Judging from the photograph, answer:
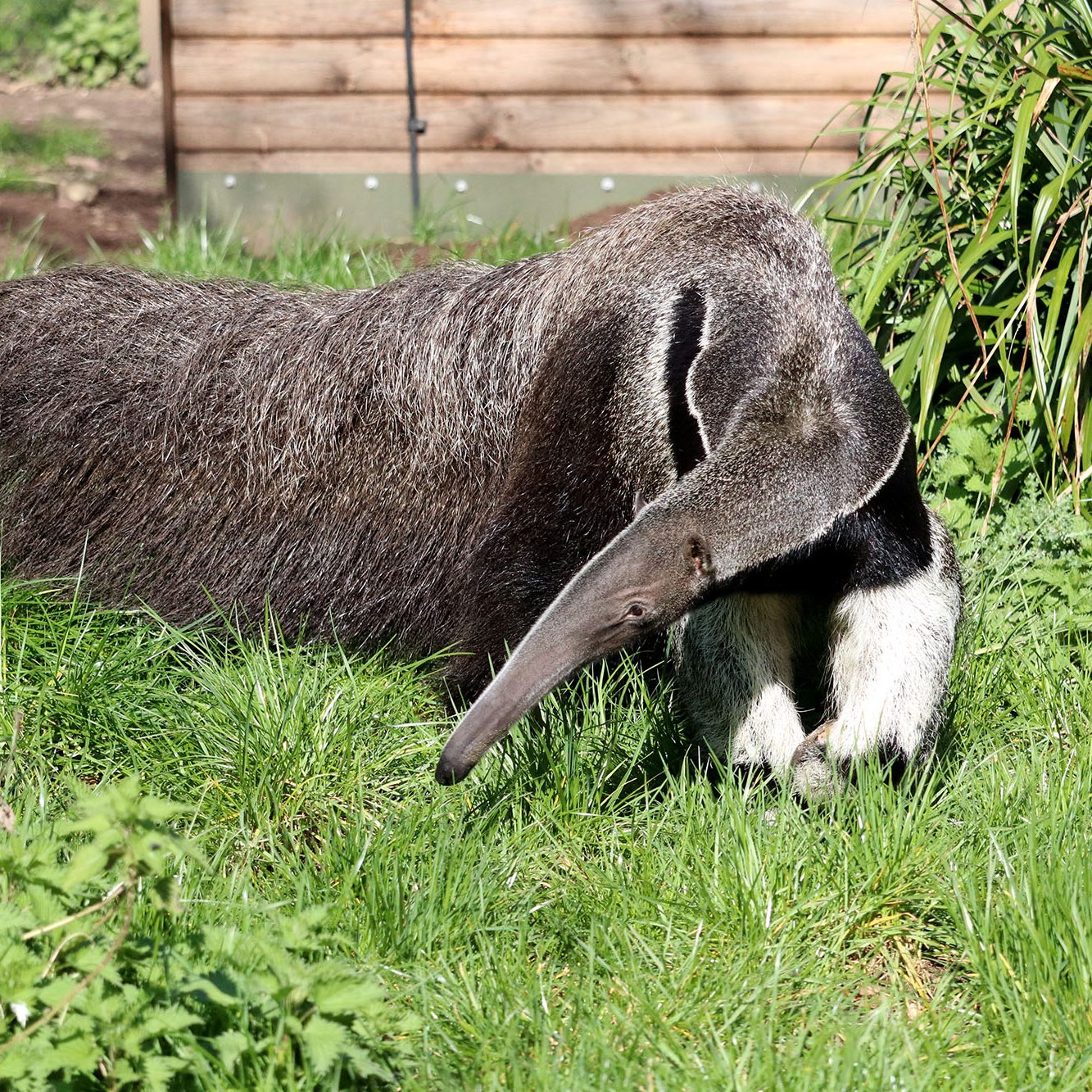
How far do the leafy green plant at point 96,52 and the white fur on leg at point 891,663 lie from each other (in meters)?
12.4

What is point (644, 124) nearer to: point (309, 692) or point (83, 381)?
point (83, 381)

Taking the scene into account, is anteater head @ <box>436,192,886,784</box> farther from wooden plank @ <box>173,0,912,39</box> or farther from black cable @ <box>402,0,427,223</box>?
black cable @ <box>402,0,427,223</box>

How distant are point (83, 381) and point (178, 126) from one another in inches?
183

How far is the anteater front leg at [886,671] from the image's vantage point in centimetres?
317

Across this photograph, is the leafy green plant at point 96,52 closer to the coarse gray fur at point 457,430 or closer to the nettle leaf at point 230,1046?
the coarse gray fur at point 457,430

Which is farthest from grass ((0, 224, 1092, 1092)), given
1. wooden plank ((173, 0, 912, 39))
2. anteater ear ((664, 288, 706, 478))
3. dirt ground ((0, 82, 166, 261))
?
wooden plank ((173, 0, 912, 39))

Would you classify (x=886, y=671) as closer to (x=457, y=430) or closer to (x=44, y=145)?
(x=457, y=430)

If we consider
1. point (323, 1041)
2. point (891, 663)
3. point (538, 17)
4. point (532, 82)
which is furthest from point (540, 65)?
point (323, 1041)

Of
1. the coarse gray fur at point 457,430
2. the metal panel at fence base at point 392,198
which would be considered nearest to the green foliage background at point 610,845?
the coarse gray fur at point 457,430

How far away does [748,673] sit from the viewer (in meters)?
3.42

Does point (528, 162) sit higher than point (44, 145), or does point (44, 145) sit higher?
point (528, 162)

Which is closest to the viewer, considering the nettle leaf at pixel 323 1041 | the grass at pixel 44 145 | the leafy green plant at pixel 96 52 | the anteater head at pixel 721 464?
the nettle leaf at pixel 323 1041

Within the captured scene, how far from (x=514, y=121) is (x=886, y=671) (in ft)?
19.1

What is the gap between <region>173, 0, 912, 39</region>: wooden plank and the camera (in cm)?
782
